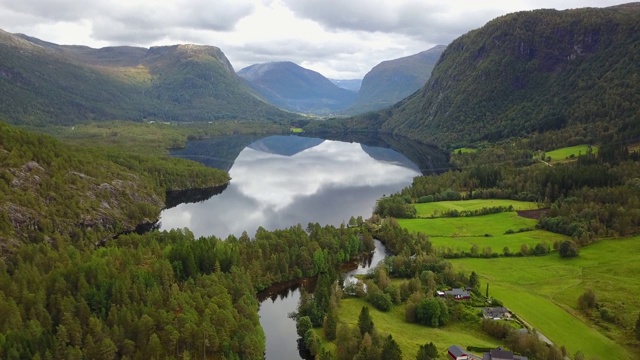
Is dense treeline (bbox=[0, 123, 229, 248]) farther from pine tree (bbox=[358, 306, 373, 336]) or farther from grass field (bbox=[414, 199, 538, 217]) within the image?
grass field (bbox=[414, 199, 538, 217])

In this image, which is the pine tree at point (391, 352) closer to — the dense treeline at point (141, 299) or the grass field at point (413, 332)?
the grass field at point (413, 332)

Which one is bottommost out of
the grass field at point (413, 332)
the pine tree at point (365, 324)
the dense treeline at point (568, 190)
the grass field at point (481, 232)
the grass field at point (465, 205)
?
the grass field at point (413, 332)

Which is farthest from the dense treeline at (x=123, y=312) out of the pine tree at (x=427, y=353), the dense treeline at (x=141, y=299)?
the pine tree at (x=427, y=353)

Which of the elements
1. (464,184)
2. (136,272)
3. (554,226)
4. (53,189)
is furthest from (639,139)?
(53,189)

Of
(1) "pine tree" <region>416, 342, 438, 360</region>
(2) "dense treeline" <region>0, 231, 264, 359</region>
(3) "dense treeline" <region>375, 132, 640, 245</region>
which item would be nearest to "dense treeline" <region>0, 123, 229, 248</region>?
(2) "dense treeline" <region>0, 231, 264, 359</region>

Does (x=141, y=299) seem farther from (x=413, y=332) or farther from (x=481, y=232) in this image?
(x=481, y=232)

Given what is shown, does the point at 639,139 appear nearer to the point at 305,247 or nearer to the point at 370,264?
the point at 370,264
